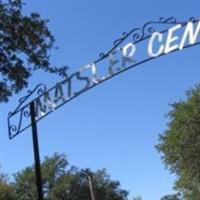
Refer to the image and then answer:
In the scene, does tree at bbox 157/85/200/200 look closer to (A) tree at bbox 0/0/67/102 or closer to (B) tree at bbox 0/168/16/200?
(B) tree at bbox 0/168/16/200

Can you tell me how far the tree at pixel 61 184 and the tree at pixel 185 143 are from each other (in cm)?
3552

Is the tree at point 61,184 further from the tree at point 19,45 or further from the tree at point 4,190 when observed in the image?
the tree at point 19,45

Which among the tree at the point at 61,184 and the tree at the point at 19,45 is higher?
the tree at the point at 61,184

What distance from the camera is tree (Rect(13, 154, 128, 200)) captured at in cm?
10169

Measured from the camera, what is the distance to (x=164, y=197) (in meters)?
132

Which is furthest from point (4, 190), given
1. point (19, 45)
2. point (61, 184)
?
point (19, 45)

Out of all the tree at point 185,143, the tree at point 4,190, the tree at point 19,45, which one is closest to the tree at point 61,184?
the tree at point 4,190

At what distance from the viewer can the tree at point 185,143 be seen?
61.4m

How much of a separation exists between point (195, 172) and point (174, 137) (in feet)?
11.0

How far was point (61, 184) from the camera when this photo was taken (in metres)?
102

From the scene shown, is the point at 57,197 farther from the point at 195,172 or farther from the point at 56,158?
the point at 195,172

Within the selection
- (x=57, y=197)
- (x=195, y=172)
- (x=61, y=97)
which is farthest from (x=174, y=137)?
(x=61, y=97)

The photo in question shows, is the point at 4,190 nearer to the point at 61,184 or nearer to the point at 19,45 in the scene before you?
the point at 61,184

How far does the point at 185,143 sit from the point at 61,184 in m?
42.6
